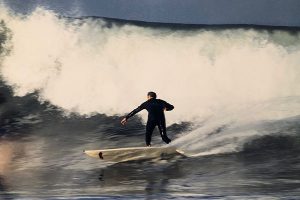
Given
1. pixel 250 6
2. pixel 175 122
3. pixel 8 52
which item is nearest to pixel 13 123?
pixel 8 52

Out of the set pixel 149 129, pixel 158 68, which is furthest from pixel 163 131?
pixel 158 68

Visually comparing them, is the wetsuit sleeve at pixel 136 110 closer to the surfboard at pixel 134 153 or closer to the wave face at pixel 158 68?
the wave face at pixel 158 68

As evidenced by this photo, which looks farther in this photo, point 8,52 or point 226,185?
point 8,52

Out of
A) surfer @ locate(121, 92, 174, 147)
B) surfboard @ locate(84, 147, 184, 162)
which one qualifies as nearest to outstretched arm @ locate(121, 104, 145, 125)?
surfer @ locate(121, 92, 174, 147)

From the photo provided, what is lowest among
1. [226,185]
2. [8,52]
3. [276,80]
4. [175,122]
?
[226,185]

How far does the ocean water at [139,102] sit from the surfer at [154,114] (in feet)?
0.07

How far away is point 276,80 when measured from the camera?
2.12 metres

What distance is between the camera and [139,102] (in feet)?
7.07

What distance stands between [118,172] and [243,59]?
2.24 ft

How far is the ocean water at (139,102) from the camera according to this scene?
207 centimetres

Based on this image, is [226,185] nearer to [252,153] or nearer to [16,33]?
[252,153]

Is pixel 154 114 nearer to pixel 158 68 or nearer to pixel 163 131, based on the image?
pixel 163 131

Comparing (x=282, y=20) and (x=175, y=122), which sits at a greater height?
(x=282, y=20)

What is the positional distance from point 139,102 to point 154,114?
0.08 m
